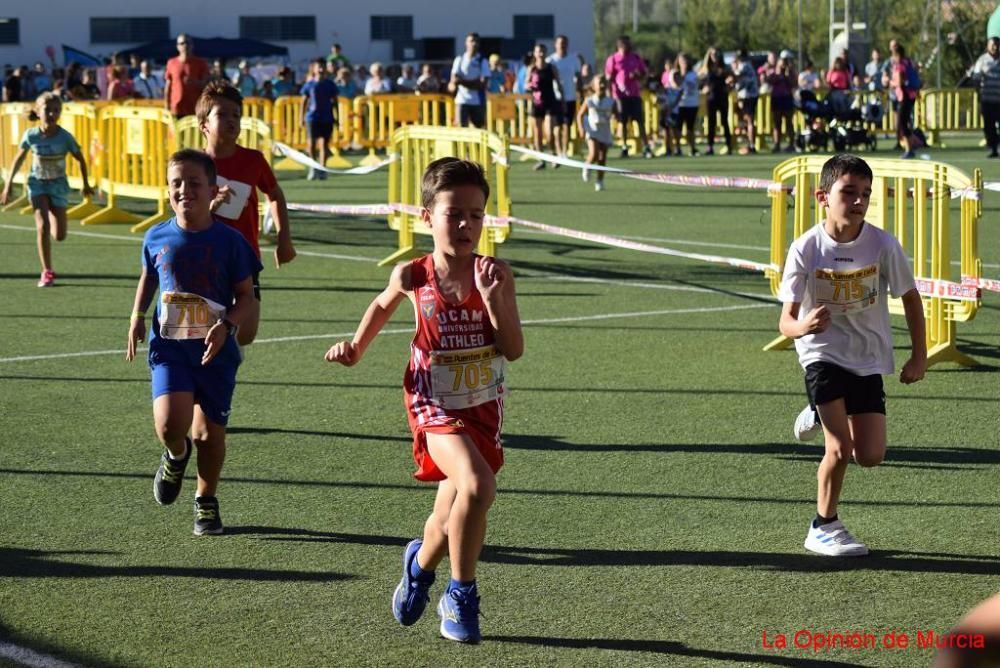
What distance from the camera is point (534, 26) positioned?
2926 inches

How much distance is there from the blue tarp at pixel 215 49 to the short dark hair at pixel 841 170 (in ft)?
174

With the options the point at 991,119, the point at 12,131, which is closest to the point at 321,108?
the point at 12,131

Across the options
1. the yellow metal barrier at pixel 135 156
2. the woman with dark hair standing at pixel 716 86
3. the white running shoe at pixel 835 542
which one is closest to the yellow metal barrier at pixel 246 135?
the yellow metal barrier at pixel 135 156

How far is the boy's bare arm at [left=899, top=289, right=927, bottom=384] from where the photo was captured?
20.5 ft

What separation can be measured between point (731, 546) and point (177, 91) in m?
16.2

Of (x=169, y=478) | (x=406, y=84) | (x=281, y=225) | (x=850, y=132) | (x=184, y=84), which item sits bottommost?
(x=169, y=478)

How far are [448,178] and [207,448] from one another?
2.05 m

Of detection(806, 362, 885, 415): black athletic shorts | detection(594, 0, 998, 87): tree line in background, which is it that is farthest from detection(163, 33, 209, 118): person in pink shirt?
detection(594, 0, 998, 87): tree line in background

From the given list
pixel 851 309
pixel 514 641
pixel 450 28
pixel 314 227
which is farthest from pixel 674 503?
pixel 450 28

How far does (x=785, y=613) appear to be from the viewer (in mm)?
5539

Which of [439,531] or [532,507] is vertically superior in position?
[439,531]

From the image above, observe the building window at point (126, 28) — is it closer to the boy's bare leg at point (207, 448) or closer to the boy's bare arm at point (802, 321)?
the boy's bare leg at point (207, 448)

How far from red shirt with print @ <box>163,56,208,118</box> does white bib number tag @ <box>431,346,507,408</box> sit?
16489 millimetres

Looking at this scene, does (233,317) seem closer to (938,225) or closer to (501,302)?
(501,302)
